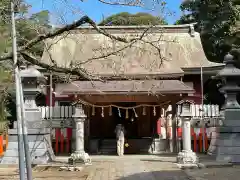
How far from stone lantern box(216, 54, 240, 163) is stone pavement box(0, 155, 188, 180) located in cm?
210

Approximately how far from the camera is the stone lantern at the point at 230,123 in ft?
48.7

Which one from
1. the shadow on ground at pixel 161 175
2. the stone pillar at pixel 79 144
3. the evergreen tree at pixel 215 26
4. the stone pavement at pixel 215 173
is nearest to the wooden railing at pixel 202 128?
the stone pavement at pixel 215 173

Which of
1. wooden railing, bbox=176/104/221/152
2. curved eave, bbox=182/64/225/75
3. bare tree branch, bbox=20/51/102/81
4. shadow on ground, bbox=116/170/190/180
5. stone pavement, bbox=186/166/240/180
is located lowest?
stone pavement, bbox=186/166/240/180

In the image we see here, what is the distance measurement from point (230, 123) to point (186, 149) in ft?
7.28

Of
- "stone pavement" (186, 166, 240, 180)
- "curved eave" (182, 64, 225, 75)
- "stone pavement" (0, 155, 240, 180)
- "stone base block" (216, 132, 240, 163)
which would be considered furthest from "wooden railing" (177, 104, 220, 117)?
"curved eave" (182, 64, 225, 75)

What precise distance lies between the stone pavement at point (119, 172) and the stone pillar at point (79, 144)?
1.46ft

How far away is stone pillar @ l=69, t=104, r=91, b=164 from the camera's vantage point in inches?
564

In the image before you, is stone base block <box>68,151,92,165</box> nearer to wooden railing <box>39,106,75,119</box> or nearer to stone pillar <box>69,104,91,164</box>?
stone pillar <box>69,104,91,164</box>

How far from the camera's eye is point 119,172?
12.3 meters

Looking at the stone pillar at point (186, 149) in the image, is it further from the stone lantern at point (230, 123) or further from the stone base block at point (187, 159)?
the stone lantern at point (230, 123)

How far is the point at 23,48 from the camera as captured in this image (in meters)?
7.95

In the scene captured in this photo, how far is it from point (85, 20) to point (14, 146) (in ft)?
29.0

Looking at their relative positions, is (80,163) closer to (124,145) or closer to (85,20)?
(124,145)

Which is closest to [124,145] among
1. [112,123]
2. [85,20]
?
[112,123]
